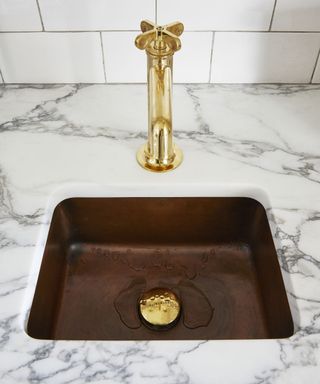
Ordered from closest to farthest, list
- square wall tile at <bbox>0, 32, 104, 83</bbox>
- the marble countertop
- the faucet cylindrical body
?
the marble countertop
the faucet cylindrical body
square wall tile at <bbox>0, 32, 104, 83</bbox>

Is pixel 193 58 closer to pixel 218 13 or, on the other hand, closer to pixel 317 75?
pixel 218 13

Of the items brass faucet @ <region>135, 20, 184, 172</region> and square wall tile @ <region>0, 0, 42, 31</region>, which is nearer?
brass faucet @ <region>135, 20, 184, 172</region>

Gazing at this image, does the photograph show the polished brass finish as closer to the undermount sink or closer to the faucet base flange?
the undermount sink

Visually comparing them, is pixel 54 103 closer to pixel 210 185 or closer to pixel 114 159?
pixel 114 159

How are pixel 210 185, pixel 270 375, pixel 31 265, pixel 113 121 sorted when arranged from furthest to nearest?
pixel 113 121 < pixel 210 185 < pixel 31 265 < pixel 270 375

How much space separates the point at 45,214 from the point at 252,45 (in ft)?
1.77

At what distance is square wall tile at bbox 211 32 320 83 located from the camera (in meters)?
0.87

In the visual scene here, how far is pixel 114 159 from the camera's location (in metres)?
0.79

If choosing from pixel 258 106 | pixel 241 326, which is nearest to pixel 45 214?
pixel 241 326

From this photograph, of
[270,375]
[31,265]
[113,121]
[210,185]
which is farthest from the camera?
[113,121]

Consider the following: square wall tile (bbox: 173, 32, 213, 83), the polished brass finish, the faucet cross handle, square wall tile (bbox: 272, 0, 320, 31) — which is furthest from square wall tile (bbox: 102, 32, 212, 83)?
the polished brass finish

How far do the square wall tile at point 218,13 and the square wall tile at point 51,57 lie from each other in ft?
0.52

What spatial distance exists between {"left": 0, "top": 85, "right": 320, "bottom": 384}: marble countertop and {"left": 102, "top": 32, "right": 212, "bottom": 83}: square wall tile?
0.03 metres

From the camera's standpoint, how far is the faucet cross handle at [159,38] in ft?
1.96
